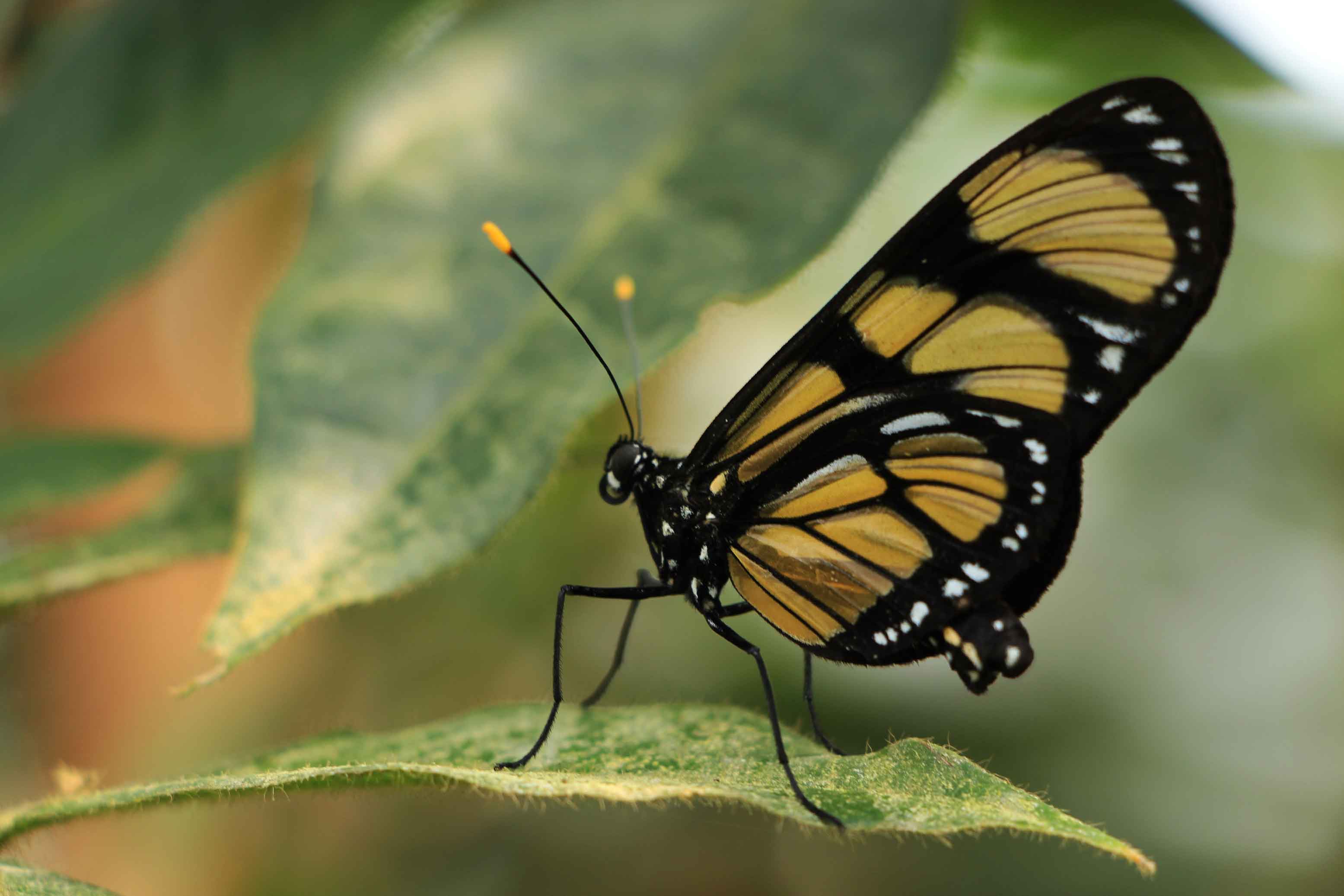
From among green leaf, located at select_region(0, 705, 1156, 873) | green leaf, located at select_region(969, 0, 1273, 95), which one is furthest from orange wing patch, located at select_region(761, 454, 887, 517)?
green leaf, located at select_region(969, 0, 1273, 95)

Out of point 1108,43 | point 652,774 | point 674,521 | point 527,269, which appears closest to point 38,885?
point 652,774

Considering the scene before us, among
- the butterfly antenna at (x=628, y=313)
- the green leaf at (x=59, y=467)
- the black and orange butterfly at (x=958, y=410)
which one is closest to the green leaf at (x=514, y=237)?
the butterfly antenna at (x=628, y=313)

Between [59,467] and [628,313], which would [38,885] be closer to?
[628,313]

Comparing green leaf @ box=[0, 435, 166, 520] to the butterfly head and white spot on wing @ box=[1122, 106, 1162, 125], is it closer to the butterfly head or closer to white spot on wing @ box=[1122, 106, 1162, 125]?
the butterfly head

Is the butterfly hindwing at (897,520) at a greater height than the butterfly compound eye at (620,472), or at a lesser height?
lesser

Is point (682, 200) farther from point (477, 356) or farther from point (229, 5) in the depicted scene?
point (229, 5)

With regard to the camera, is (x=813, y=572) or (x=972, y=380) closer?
(x=972, y=380)

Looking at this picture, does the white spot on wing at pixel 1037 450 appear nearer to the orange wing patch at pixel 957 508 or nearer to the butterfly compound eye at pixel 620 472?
the orange wing patch at pixel 957 508
